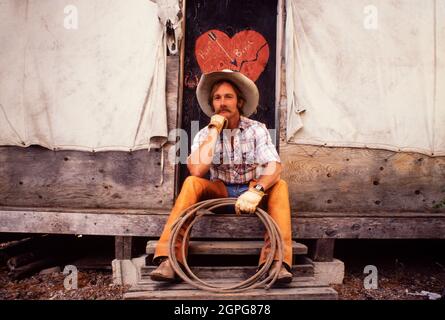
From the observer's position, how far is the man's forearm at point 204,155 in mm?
2730

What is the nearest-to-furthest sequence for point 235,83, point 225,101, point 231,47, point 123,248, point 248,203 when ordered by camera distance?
point 248,203
point 225,101
point 235,83
point 123,248
point 231,47

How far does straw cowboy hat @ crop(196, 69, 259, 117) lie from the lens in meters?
3.03

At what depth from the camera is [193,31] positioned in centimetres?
445

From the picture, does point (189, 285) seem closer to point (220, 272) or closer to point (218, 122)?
point (220, 272)

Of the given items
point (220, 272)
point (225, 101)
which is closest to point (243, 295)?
point (220, 272)

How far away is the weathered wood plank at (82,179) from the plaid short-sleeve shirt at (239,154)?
81 centimetres

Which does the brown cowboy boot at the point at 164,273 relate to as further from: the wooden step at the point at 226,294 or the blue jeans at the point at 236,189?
the blue jeans at the point at 236,189

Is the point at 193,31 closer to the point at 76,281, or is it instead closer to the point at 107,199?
the point at 107,199

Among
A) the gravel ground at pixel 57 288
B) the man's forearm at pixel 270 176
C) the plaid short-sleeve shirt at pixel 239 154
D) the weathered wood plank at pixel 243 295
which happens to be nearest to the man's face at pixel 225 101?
the plaid short-sleeve shirt at pixel 239 154

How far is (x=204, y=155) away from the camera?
9.04 ft

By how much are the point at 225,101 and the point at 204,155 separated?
0.64 metres

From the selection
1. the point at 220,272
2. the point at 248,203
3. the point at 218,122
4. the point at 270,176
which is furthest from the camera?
the point at 218,122

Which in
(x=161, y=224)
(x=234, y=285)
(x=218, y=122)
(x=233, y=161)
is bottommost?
(x=234, y=285)

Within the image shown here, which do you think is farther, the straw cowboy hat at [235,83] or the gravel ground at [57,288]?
the gravel ground at [57,288]
